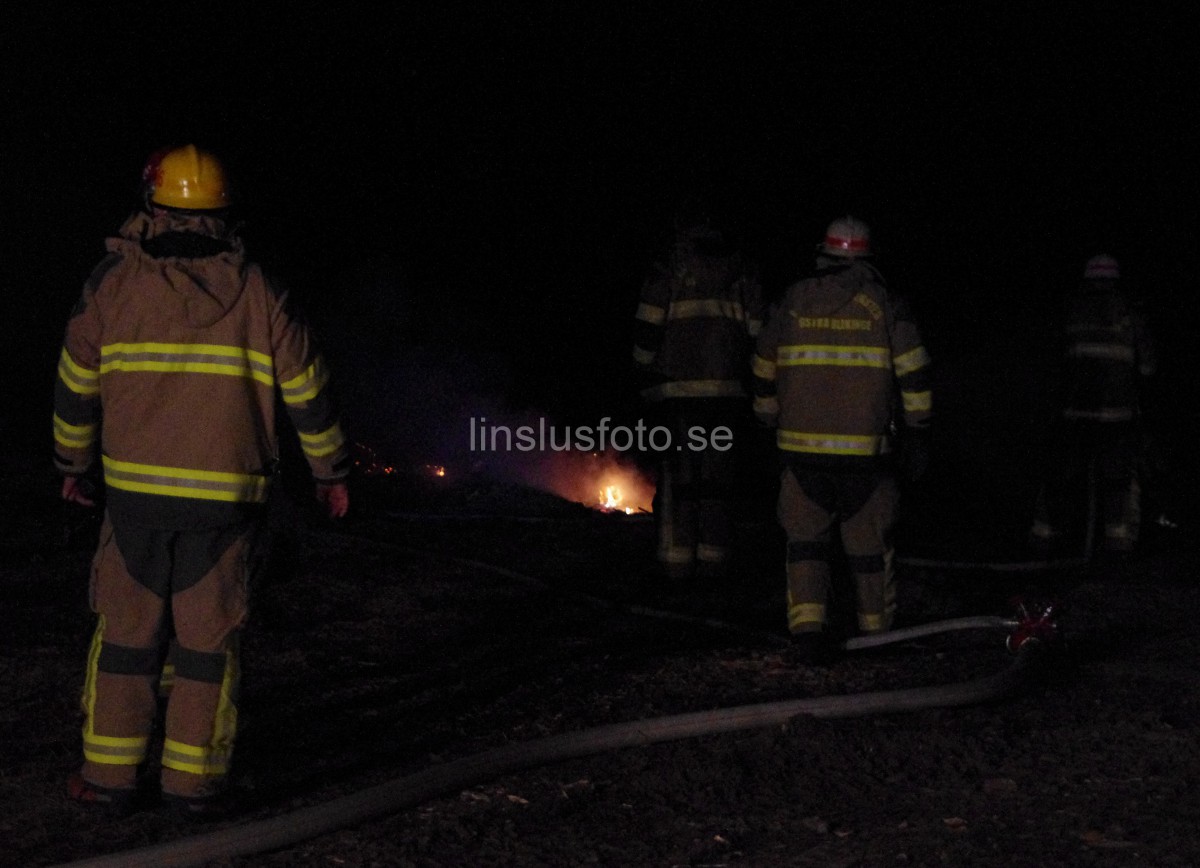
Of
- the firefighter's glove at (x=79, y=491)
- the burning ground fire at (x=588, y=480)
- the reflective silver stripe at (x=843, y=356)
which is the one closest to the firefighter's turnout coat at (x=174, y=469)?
the firefighter's glove at (x=79, y=491)

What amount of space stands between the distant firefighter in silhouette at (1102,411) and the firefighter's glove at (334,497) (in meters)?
6.16

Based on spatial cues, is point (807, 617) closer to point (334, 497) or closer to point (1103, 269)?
point (334, 497)

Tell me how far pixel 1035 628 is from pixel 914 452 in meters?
0.93

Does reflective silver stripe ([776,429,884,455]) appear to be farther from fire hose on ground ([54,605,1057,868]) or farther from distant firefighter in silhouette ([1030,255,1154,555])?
distant firefighter in silhouette ([1030,255,1154,555])

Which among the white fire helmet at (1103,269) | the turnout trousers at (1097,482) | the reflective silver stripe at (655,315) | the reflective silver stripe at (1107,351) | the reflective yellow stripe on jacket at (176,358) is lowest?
the turnout trousers at (1097,482)

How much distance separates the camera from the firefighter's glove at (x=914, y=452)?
6219 mm

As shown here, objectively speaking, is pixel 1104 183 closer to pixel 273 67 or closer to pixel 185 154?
pixel 273 67

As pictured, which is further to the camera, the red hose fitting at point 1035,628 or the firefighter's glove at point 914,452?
the firefighter's glove at point 914,452

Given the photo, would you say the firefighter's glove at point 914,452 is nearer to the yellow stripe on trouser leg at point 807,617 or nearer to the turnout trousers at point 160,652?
the yellow stripe on trouser leg at point 807,617

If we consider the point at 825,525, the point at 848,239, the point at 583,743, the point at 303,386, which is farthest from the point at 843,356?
the point at 303,386

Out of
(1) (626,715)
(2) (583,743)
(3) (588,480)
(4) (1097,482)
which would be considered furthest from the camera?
(3) (588,480)

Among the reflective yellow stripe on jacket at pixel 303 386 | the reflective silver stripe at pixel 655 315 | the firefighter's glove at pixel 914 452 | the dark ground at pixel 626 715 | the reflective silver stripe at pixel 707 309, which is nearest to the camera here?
the dark ground at pixel 626 715

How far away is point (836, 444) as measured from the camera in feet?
19.9

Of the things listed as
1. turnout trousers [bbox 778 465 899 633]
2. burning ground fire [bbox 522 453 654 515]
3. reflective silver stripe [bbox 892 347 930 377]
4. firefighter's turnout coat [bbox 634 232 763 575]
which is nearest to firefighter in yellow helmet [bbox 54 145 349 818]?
turnout trousers [bbox 778 465 899 633]
